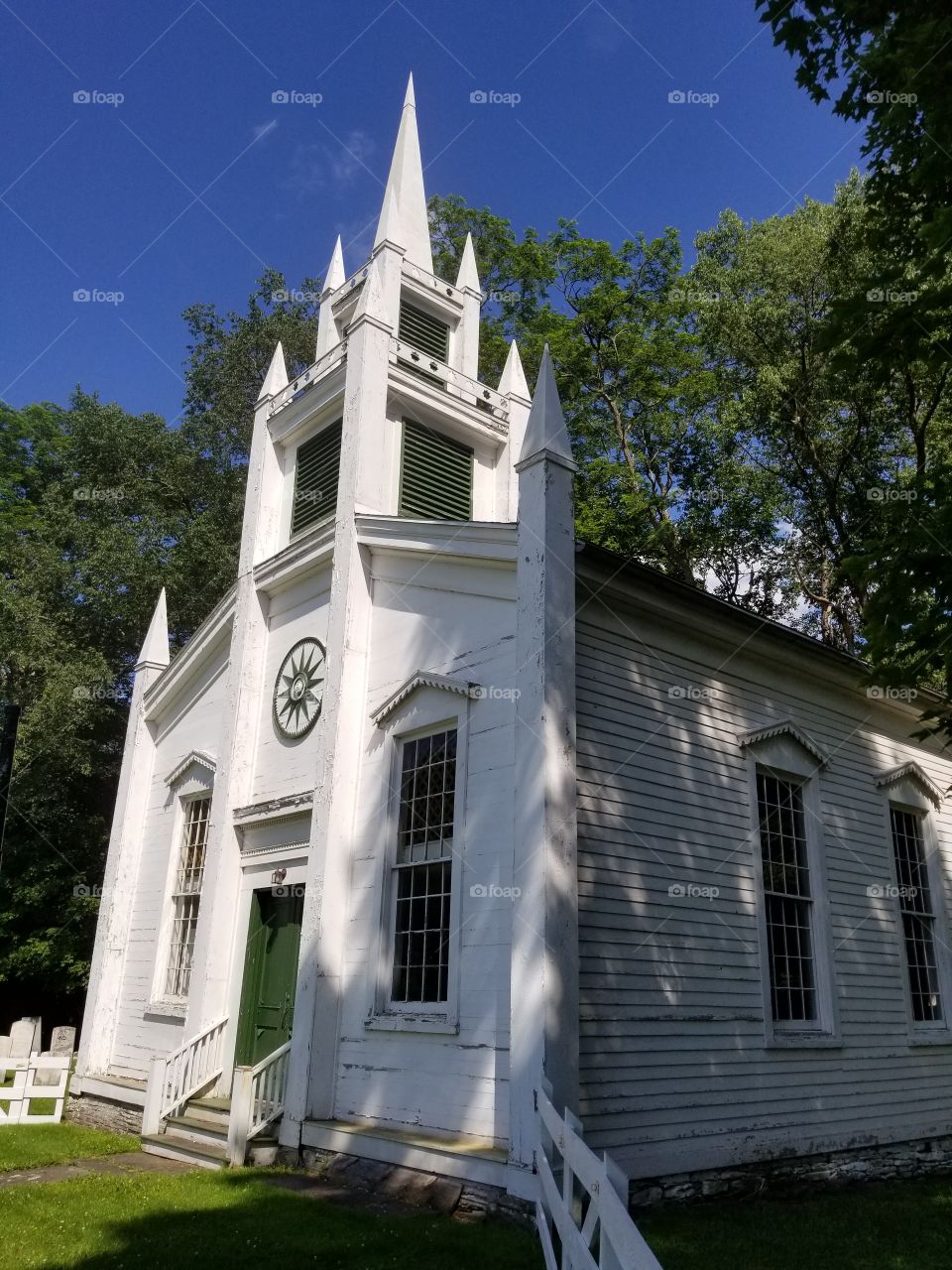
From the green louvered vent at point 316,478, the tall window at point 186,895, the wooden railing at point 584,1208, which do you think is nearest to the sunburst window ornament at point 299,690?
the green louvered vent at point 316,478

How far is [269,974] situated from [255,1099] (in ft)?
6.51

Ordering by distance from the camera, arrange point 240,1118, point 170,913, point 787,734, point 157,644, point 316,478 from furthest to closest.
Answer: point 157,644, point 170,913, point 316,478, point 787,734, point 240,1118

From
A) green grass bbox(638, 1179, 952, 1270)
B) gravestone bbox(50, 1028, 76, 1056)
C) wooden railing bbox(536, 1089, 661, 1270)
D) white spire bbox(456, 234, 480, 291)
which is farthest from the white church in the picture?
gravestone bbox(50, 1028, 76, 1056)

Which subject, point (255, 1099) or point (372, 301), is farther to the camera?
point (372, 301)

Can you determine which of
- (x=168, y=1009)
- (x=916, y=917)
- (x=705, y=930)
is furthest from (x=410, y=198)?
(x=916, y=917)

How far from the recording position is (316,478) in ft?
46.0

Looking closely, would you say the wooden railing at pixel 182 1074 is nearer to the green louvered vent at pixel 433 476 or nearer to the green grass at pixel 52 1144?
the green grass at pixel 52 1144

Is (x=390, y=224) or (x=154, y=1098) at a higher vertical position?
(x=390, y=224)

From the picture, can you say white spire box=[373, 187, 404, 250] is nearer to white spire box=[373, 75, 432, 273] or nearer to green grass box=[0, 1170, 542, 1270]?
white spire box=[373, 75, 432, 273]

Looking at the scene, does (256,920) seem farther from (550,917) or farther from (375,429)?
(375,429)

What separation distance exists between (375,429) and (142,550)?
1661 centimetres

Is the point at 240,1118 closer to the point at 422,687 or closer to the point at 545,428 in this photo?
the point at 422,687

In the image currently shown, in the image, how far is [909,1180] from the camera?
11.6 meters

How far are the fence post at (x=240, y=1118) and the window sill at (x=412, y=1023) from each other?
4.54 feet
